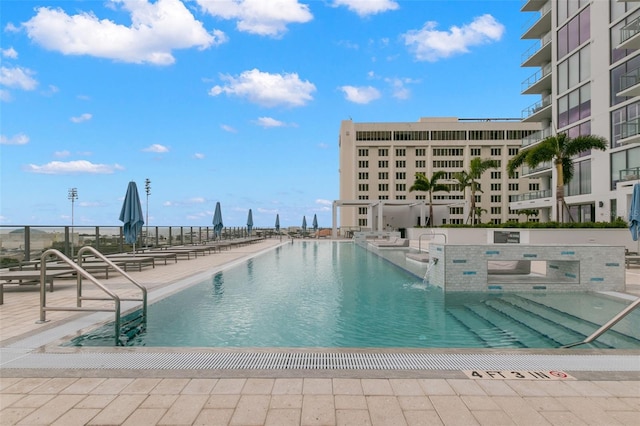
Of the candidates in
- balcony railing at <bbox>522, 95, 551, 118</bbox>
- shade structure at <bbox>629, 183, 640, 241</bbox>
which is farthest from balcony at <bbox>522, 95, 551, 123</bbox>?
shade structure at <bbox>629, 183, 640, 241</bbox>

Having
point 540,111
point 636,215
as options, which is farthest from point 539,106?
point 636,215

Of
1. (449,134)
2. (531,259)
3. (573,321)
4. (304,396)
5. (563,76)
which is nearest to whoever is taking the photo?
(304,396)

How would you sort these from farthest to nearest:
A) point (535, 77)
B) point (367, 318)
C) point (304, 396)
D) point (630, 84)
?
point (535, 77) → point (630, 84) → point (367, 318) → point (304, 396)

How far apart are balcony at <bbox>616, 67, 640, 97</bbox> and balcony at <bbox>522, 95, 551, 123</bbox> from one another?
7.99m

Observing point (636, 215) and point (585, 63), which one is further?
point (585, 63)

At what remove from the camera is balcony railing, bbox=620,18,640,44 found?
65.1 feet

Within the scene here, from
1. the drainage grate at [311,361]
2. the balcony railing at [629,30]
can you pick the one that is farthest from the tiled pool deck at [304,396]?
the balcony railing at [629,30]

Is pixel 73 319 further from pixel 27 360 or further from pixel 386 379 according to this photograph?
pixel 386 379

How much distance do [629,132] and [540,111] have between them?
1051cm

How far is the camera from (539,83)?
101 ft

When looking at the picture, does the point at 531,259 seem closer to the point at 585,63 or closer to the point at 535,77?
the point at 585,63

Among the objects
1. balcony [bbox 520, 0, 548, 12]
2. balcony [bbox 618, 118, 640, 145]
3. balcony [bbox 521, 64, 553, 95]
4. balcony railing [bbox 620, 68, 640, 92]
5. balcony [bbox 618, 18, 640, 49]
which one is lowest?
balcony [bbox 618, 118, 640, 145]

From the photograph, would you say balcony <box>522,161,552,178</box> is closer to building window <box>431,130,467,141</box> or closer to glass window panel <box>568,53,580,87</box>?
glass window panel <box>568,53,580,87</box>

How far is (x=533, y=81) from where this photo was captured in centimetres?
3161
